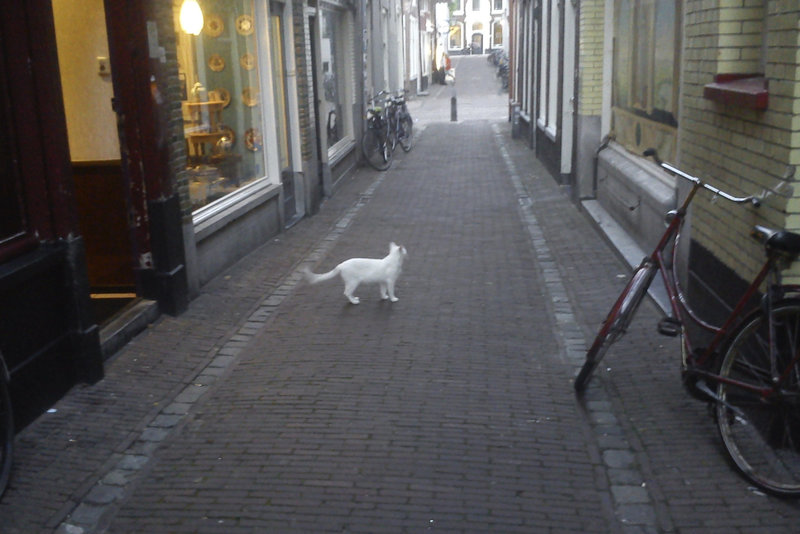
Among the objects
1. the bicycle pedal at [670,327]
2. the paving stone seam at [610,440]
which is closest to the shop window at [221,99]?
the paving stone seam at [610,440]

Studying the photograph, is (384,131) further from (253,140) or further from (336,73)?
(253,140)

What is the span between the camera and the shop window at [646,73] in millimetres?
8633

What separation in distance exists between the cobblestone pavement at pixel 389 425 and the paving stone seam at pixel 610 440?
1 cm

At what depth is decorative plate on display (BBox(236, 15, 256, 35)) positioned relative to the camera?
10.5m

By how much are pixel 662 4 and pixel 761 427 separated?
573 cm

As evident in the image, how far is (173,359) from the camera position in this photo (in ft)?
21.1

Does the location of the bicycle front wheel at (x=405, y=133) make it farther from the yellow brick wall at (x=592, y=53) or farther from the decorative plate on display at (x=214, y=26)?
the decorative plate on display at (x=214, y=26)

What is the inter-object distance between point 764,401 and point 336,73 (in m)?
14.1

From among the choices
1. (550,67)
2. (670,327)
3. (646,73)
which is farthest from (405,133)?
(670,327)

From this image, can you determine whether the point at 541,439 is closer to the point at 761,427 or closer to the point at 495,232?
the point at 761,427

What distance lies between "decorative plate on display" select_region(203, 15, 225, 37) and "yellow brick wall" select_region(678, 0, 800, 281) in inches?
210

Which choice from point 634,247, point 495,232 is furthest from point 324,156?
point 634,247

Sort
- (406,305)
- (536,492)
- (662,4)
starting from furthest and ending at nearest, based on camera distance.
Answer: (662,4) → (406,305) → (536,492)

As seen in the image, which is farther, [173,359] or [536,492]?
[173,359]
